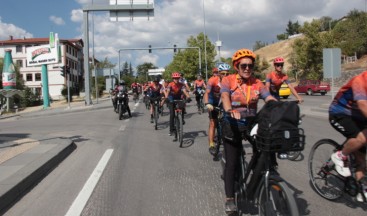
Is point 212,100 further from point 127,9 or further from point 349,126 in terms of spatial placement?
point 127,9

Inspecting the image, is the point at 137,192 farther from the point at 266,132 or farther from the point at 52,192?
the point at 266,132

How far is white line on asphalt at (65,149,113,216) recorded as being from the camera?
5.01m

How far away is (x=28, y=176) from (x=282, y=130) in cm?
443

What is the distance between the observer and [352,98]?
4559 mm

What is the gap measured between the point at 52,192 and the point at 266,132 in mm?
3695

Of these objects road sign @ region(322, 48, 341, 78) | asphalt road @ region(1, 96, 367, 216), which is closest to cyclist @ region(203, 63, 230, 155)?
asphalt road @ region(1, 96, 367, 216)

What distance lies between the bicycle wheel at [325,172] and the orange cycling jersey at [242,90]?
1.36 m

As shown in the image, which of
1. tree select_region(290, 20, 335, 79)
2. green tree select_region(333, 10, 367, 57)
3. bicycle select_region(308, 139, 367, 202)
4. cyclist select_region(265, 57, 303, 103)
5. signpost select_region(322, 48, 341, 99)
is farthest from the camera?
green tree select_region(333, 10, 367, 57)

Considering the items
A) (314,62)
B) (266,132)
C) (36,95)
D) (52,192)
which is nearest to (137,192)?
(52,192)

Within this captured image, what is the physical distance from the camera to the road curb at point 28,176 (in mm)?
5391

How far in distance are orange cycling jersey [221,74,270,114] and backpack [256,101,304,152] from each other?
2.69 feet

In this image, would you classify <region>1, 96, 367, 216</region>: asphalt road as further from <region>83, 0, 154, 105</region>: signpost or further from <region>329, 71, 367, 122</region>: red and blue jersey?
<region>83, 0, 154, 105</region>: signpost

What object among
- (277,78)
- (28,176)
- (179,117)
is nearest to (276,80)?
(277,78)

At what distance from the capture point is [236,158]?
4.40 meters
